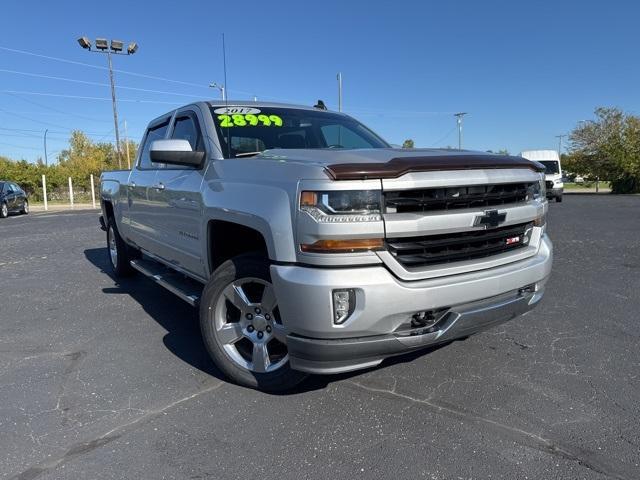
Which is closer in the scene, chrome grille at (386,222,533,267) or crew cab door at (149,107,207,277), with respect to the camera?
chrome grille at (386,222,533,267)

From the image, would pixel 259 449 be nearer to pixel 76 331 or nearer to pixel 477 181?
pixel 477 181

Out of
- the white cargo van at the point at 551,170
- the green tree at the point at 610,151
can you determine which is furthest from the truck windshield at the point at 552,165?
the green tree at the point at 610,151

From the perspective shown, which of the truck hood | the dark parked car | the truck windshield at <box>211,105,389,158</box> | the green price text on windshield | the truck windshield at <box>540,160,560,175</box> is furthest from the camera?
the truck windshield at <box>540,160,560,175</box>

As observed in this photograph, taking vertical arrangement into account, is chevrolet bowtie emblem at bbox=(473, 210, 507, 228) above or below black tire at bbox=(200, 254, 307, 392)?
above

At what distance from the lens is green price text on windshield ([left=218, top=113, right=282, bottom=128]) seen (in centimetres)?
404

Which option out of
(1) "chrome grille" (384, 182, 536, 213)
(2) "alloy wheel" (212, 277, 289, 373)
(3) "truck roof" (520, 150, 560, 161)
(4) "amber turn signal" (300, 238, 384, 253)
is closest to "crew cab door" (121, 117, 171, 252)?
(2) "alloy wheel" (212, 277, 289, 373)

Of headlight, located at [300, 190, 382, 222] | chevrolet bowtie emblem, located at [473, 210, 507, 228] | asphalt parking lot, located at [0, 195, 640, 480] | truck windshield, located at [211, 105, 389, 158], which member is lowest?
asphalt parking lot, located at [0, 195, 640, 480]

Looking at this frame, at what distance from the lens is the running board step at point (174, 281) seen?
390 centimetres

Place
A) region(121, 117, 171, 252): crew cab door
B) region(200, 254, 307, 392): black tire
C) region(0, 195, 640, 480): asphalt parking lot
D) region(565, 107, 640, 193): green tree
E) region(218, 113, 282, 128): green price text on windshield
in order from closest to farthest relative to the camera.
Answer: region(0, 195, 640, 480): asphalt parking lot → region(200, 254, 307, 392): black tire → region(218, 113, 282, 128): green price text on windshield → region(121, 117, 171, 252): crew cab door → region(565, 107, 640, 193): green tree

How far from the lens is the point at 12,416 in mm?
3002

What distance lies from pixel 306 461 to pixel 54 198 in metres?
44.9

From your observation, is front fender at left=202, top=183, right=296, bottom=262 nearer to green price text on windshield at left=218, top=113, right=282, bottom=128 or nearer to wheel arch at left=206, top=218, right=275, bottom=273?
wheel arch at left=206, top=218, right=275, bottom=273

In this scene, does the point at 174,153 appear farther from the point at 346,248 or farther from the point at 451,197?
the point at 451,197

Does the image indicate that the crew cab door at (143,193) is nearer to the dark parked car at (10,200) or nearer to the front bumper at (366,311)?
the front bumper at (366,311)
